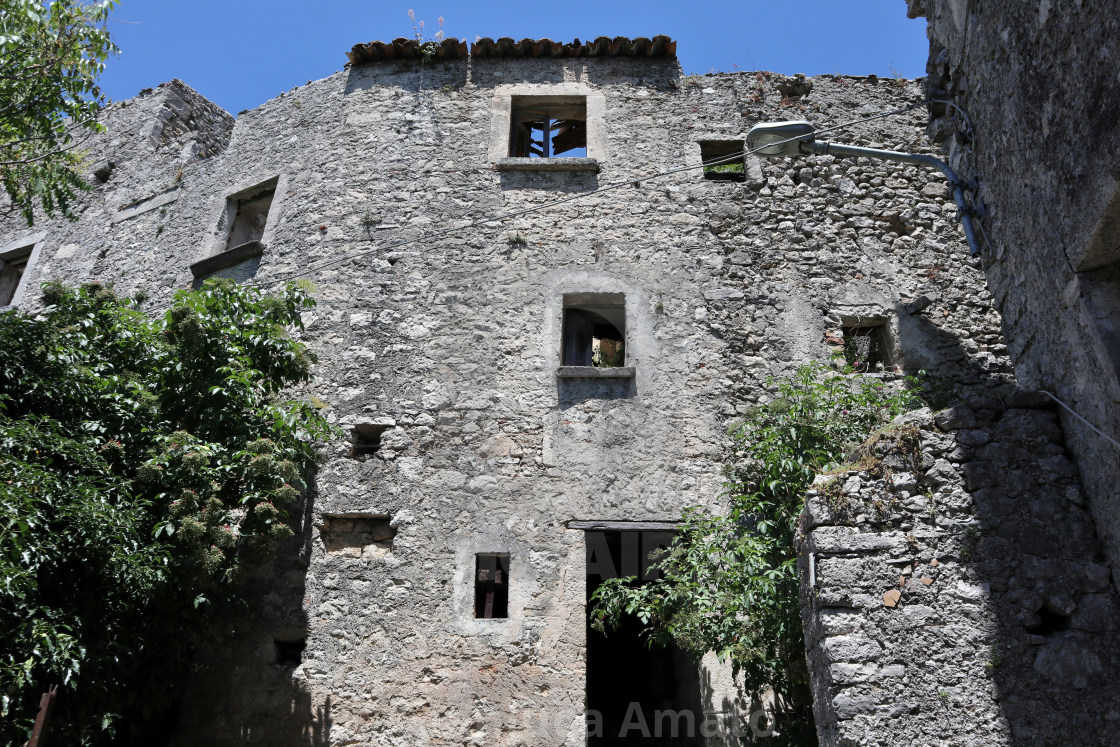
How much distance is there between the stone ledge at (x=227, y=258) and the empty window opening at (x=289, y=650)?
4.07 meters

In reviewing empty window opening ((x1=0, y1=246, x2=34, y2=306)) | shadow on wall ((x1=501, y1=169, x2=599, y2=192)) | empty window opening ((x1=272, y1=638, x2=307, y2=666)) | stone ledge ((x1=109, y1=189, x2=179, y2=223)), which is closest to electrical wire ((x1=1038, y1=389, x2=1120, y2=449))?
shadow on wall ((x1=501, y1=169, x2=599, y2=192))

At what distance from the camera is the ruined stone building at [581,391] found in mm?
3975

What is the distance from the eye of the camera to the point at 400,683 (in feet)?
21.1

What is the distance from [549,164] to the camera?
8.71 metres

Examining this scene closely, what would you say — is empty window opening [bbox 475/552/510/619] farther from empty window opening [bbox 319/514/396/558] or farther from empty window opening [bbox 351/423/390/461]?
empty window opening [bbox 351/423/390/461]

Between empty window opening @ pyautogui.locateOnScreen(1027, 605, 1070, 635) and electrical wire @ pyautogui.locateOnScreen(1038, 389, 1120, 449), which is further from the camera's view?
empty window opening @ pyautogui.locateOnScreen(1027, 605, 1070, 635)

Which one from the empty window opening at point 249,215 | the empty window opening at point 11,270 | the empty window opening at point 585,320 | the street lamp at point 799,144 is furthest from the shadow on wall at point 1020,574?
the empty window opening at point 11,270

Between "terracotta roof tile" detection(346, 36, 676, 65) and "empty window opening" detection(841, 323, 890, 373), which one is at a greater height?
Answer: "terracotta roof tile" detection(346, 36, 676, 65)

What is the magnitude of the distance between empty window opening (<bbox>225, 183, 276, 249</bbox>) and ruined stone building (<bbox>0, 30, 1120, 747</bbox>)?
3 centimetres

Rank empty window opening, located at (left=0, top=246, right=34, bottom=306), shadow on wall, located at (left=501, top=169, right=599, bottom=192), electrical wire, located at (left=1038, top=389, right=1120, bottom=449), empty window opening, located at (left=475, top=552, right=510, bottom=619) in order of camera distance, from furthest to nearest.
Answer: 1. empty window opening, located at (left=0, top=246, right=34, bottom=306)
2. shadow on wall, located at (left=501, top=169, right=599, bottom=192)
3. empty window opening, located at (left=475, top=552, right=510, bottom=619)
4. electrical wire, located at (left=1038, top=389, right=1120, bottom=449)

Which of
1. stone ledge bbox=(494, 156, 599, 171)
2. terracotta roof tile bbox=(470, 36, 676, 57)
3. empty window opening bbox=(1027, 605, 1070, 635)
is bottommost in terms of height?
empty window opening bbox=(1027, 605, 1070, 635)

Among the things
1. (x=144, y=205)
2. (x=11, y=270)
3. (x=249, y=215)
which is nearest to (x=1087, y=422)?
(x=249, y=215)

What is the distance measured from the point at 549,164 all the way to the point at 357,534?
4.10 m

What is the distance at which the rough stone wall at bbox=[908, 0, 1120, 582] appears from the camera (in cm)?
365
